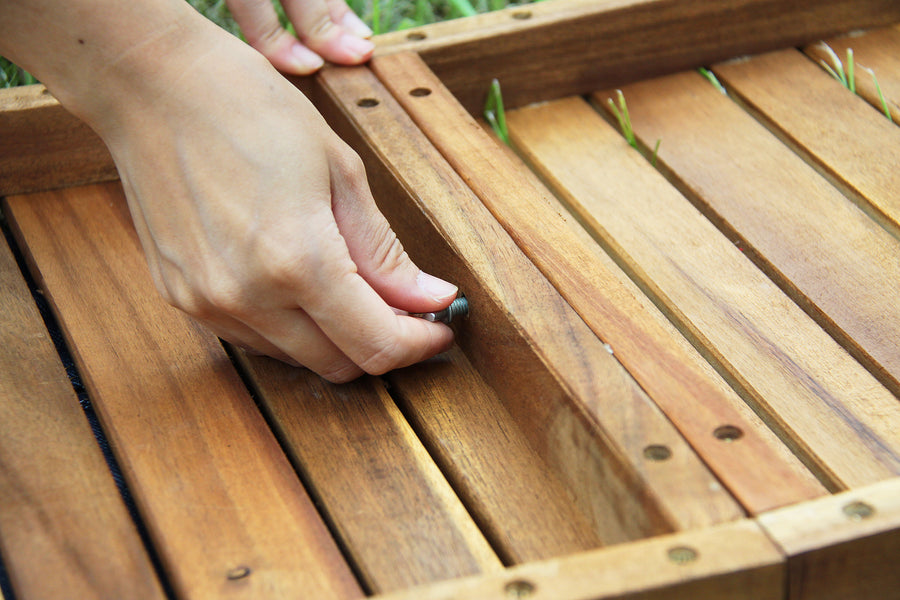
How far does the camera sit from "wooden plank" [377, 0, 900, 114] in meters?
1.37

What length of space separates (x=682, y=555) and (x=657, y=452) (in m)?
0.11

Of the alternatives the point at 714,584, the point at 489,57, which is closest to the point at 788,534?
the point at 714,584

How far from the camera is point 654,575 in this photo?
0.68m

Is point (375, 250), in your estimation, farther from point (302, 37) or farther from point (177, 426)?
point (302, 37)

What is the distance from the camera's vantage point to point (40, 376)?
3.26 feet

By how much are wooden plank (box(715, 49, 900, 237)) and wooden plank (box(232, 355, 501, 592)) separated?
67cm

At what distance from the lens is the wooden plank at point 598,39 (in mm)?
1369

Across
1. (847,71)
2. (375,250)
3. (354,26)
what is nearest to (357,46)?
(354,26)

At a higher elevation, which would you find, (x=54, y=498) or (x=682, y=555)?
(x=682, y=555)

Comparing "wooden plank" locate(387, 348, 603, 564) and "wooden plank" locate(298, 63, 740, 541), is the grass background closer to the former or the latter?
"wooden plank" locate(298, 63, 740, 541)

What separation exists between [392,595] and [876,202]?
0.83m

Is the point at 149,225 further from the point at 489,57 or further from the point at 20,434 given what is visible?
the point at 489,57

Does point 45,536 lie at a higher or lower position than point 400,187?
lower

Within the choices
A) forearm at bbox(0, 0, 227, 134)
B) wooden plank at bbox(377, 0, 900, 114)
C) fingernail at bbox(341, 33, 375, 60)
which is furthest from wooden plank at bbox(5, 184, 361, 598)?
wooden plank at bbox(377, 0, 900, 114)
